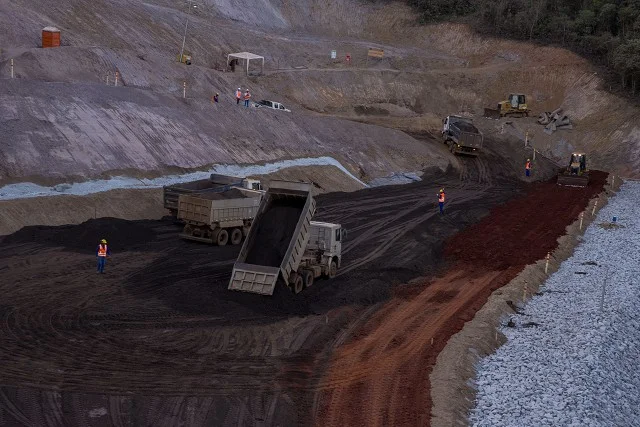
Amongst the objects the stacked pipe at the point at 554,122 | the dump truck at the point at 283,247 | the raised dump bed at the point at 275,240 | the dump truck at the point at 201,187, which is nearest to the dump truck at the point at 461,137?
the stacked pipe at the point at 554,122

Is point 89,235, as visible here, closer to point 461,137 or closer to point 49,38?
point 49,38

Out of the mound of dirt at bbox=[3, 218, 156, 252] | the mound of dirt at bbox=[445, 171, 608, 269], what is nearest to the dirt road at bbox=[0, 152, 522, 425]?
the mound of dirt at bbox=[3, 218, 156, 252]

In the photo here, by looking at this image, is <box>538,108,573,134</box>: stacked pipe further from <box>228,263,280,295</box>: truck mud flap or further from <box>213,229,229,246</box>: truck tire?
<box>228,263,280,295</box>: truck mud flap

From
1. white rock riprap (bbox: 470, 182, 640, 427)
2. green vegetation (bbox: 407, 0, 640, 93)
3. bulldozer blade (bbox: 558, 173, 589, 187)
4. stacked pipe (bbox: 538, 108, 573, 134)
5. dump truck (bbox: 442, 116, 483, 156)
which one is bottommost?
white rock riprap (bbox: 470, 182, 640, 427)

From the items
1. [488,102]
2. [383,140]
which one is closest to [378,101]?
[488,102]

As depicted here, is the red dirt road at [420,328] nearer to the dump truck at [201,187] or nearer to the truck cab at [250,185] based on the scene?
the truck cab at [250,185]

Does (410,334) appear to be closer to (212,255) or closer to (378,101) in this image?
(212,255)

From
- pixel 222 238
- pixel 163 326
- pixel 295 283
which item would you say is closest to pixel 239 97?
pixel 222 238
